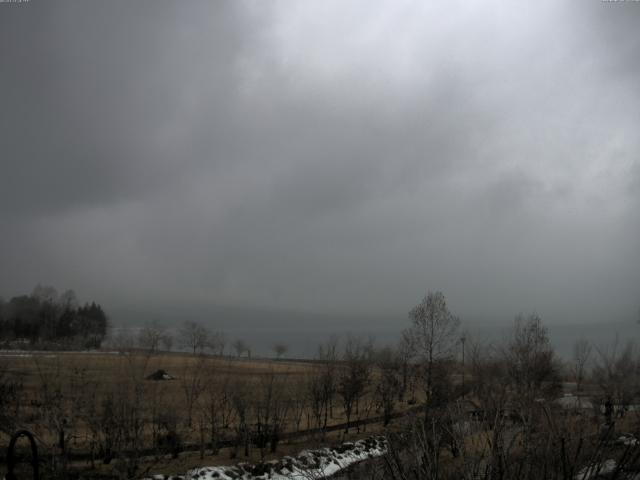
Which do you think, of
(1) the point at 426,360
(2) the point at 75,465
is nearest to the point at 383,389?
(1) the point at 426,360

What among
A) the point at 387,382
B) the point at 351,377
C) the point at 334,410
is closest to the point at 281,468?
the point at 351,377

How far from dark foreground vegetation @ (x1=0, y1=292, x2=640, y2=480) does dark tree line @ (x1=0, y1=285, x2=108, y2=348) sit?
71748mm

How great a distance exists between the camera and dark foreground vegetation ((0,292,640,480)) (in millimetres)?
12633

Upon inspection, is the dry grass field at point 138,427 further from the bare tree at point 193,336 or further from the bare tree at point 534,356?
the bare tree at point 193,336

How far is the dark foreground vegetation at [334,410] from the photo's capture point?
497 inches

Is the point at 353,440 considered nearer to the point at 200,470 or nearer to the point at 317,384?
the point at 317,384

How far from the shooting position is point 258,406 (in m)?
32.8

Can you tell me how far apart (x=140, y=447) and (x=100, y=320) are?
136m

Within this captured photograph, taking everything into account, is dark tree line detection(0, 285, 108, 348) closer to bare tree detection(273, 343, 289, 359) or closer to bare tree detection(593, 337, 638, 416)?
bare tree detection(273, 343, 289, 359)

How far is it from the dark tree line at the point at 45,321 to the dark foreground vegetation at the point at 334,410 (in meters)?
71.7

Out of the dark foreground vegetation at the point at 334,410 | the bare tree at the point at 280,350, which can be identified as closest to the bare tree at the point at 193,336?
the bare tree at the point at 280,350

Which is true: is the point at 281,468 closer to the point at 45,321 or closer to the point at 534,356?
the point at 534,356

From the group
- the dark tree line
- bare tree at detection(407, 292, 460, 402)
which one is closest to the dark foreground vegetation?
bare tree at detection(407, 292, 460, 402)

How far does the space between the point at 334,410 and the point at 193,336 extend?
11241cm
